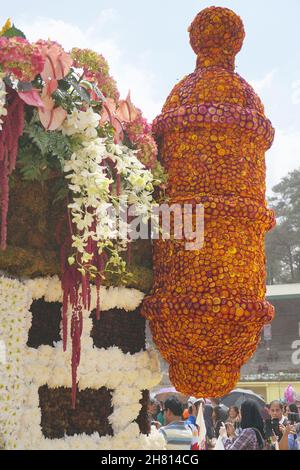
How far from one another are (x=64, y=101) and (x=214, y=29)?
160 cm

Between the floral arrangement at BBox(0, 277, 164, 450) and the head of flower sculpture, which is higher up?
the head of flower sculpture

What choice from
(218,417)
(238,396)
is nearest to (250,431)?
(218,417)

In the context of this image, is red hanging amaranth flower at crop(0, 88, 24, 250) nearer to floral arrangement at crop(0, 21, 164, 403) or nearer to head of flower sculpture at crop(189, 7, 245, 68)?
floral arrangement at crop(0, 21, 164, 403)

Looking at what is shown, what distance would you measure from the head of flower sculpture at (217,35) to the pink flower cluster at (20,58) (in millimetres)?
1678

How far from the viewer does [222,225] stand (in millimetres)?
4137

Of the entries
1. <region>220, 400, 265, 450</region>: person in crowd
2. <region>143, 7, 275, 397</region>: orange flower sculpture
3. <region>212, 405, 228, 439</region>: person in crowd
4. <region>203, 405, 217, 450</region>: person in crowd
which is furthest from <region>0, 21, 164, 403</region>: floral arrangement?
<region>212, 405, 228, 439</region>: person in crowd

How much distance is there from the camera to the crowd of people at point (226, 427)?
6.04 meters

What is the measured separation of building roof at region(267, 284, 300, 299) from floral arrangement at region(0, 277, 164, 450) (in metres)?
20.9

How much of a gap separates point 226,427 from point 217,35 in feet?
22.2

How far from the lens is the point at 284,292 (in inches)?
1002

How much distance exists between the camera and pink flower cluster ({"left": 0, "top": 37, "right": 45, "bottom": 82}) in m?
3.22

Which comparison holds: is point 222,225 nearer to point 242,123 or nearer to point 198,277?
point 198,277

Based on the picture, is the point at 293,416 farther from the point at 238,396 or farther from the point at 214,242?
the point at 214,242

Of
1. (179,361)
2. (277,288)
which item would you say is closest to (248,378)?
(277,288)
